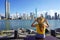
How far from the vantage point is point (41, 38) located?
5.81 metres

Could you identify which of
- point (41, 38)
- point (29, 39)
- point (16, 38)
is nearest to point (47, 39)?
point (41, 38)

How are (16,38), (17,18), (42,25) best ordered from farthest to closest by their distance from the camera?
(17,18), (16,38), (42,25)

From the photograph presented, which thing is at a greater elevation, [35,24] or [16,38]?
[35,24]

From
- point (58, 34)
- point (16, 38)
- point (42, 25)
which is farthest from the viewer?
point (58, 34)

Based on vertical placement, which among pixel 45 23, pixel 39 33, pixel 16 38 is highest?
pixel 45 23

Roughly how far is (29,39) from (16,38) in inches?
143

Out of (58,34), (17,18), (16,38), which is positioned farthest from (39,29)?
(17,18)

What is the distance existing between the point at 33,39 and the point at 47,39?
51 centimetres

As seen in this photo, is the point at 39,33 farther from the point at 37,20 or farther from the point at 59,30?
the point at 59,30

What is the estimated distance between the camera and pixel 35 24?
5738mm

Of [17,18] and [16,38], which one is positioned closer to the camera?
[16,38]

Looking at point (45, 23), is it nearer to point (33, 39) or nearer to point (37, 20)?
point (37, 20)

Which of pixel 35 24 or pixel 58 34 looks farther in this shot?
pixel 58 34

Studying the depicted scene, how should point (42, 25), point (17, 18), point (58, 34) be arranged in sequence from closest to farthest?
point (42, 25), point (58, 34), point (17, 18)
